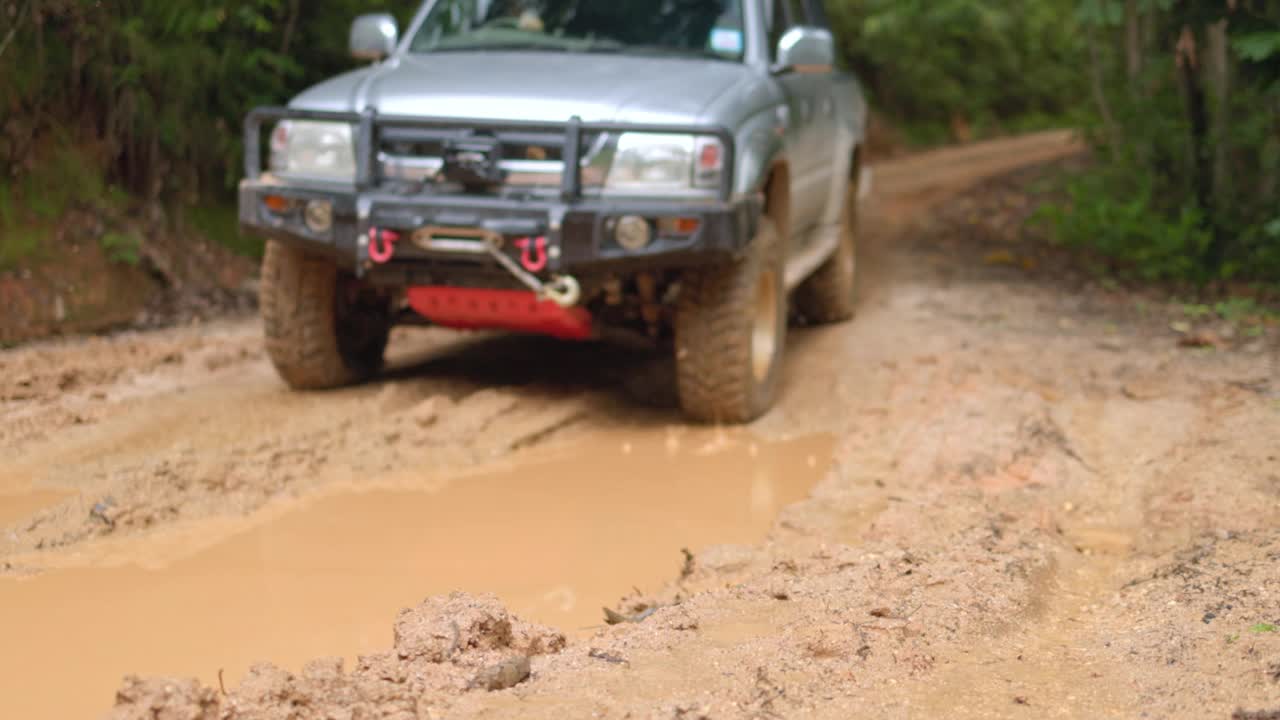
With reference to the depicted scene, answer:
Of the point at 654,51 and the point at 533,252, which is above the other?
the point at 654,51

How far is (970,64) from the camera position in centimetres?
2375

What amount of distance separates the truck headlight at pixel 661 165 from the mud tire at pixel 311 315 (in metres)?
1.29

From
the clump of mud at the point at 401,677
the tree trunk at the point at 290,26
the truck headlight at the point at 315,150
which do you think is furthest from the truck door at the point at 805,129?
the clump of mud at the point at 401,677

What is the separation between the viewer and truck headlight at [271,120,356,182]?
211 inches

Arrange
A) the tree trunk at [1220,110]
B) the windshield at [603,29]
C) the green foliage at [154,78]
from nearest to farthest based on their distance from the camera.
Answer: the windshield at [603,29] → the green foliage at [154,78] → the tree trunk at [1220,110]

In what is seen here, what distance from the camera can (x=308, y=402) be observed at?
5793 millimetres

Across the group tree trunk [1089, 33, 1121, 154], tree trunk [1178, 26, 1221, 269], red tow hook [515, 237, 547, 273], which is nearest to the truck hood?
red tow hook [515, 237, 547, 273]

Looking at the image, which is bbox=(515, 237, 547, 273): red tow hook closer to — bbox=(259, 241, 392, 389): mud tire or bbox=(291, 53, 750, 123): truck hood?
bbox=(291, 53, 750, 123): truck hood

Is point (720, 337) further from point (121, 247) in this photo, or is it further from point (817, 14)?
point (121, 247)

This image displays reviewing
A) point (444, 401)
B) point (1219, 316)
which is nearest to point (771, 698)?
point (444, 401)

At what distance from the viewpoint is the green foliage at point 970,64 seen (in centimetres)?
1861

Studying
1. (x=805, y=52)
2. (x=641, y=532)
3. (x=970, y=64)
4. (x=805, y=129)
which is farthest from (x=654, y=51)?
(x=970, y=64)

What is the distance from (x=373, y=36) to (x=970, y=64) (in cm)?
1911

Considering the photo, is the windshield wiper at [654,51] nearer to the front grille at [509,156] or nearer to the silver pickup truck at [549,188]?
the silver pickup truck at [549,188]
